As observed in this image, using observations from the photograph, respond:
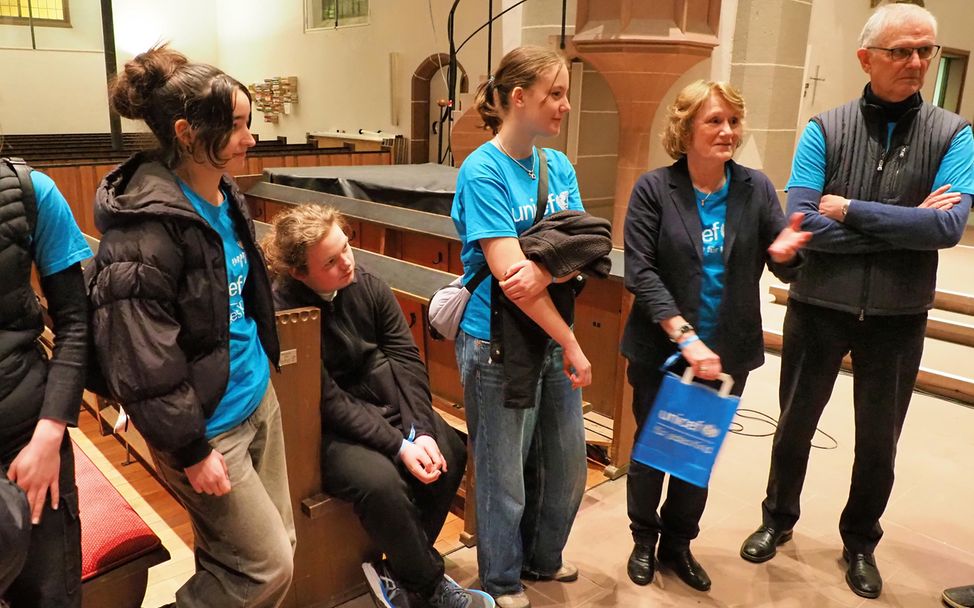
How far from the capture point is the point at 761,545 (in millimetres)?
2539

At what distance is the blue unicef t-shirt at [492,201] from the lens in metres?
1.83

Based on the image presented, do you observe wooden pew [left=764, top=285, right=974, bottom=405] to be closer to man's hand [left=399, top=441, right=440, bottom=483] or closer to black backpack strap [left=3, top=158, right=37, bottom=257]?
man's hand [left=399, top=441, right=440, bottom=483]

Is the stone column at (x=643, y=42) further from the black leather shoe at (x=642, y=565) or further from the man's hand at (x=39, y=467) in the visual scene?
the man's hand at (x=39, y=467)

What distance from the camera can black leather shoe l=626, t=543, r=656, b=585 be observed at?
236cm

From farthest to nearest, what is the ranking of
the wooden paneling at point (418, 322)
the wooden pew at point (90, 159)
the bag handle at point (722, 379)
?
the wooden pew at point (90, 159)
the wooden paneling at point (418, 322)
the bag handle at point (722, 379)

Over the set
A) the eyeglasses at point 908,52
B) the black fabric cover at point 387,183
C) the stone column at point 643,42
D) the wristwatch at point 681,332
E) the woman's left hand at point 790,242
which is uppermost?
the stone column at point 643,42

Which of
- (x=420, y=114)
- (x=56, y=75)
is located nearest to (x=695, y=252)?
(x=420, y=114)

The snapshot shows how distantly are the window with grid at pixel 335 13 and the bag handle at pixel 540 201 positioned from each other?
32.0 feet

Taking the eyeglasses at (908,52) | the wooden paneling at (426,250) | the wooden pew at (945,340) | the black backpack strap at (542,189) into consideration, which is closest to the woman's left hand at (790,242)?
the eyeglasses at (908,52)

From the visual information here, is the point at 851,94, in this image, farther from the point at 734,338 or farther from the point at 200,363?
the point at 200,363

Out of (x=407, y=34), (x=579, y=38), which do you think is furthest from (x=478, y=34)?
(x=579, y=38)

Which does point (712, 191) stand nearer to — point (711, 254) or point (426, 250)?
point (711, 254)

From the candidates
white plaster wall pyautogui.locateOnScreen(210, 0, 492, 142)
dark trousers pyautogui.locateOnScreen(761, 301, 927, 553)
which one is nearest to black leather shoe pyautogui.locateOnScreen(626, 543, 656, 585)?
dark trousers pyautogui.locateOnScreen(761, 301, 927, 553)

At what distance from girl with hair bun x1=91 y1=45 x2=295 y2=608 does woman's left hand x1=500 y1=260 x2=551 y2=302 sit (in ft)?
1.81
